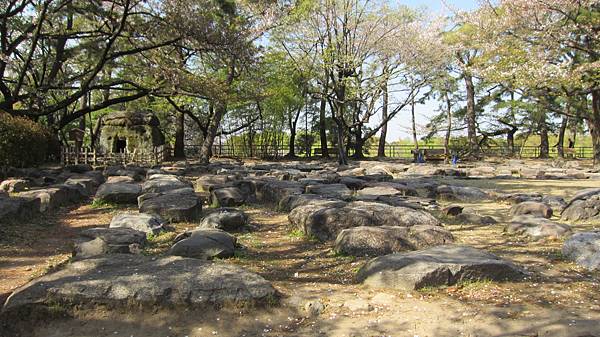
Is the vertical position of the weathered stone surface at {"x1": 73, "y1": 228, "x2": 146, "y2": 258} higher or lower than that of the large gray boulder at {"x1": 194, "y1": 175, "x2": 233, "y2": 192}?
Answer: lower

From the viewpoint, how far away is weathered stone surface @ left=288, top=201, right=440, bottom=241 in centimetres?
664

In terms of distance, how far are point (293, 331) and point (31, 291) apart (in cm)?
211

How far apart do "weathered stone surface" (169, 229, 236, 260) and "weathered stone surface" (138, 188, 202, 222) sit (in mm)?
1924

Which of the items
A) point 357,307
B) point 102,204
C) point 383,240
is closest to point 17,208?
point 102,204

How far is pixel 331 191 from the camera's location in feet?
33.7

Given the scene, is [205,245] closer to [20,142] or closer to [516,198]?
[516,198]

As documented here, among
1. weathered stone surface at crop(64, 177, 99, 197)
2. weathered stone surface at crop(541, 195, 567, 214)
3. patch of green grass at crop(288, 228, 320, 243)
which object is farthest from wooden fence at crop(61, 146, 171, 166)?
weathered stone surface at crop(541, 195, 567, 214)

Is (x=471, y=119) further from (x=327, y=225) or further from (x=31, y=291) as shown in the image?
(x=31, y=291)

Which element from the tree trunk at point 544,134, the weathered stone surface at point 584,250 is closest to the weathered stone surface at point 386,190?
the weathered stone surface at point 584,250

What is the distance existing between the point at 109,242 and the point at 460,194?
335 inches

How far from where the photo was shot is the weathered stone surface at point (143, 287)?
3.76 metres

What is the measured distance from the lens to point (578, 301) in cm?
409

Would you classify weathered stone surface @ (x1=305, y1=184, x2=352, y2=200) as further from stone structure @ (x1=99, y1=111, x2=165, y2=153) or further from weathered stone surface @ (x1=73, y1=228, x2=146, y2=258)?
stone structure @ (x1=99, y1=111, x2=165, y2=153)

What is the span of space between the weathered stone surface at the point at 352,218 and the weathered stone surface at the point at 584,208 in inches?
115
